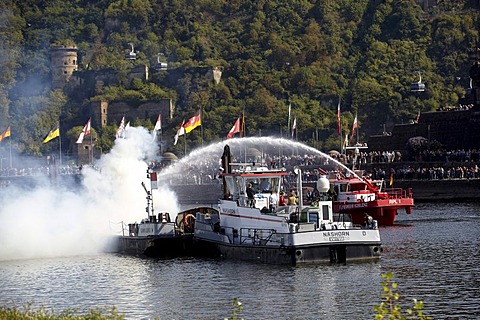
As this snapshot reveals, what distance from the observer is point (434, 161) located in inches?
6526

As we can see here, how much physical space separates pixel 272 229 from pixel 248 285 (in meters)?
6.19

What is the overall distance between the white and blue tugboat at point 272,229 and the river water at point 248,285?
828mm

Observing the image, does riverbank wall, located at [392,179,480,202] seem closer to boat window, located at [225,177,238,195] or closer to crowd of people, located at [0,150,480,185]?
crowd of people, located at [0,150,480,185]

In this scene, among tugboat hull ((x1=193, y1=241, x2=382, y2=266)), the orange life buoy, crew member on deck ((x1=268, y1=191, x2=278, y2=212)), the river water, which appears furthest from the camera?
the orange life buoy

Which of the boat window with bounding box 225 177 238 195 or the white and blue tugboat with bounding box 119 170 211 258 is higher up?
the boat window with bounding box 225 177 238 195

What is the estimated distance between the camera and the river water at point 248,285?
67312mm

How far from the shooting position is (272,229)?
79.4 metres

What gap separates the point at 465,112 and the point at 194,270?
99.4m

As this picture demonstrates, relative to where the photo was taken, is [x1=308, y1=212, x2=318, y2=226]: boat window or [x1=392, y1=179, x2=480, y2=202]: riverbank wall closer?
[x1=308, y1=212, x2=318, y2=226]: boat window

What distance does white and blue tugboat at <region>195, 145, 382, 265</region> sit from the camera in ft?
257

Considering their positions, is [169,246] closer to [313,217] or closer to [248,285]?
[313,217]

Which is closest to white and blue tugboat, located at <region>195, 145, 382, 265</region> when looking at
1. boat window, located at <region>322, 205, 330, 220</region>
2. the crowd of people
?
boat window, located at <region>322, 205, 330, 220</region>

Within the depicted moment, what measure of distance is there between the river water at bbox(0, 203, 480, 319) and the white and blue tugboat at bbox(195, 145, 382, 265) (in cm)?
83

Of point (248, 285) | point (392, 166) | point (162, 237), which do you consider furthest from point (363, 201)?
point (392, 166)
